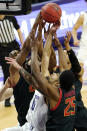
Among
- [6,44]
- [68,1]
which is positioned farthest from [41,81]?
[68,1]

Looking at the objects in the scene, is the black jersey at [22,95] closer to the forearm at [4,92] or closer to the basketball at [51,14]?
the forearm at [4,92]

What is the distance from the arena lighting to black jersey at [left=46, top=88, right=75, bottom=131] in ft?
3.10

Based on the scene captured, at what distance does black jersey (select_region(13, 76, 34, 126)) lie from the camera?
3.92m

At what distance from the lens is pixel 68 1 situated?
9.44 m

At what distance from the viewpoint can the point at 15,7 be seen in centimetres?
352

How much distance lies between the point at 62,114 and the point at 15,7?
1.26 metres

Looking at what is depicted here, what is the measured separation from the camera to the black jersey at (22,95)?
12.9ft

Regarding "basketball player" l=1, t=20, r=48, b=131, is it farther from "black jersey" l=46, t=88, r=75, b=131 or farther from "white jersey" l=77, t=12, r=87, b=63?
"white jersey" l=77, t=12, r=87, b=63

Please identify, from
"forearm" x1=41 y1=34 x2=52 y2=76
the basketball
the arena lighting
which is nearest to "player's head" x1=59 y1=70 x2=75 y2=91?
"forearm" x1=41 y1=34 x2=52 y2=76

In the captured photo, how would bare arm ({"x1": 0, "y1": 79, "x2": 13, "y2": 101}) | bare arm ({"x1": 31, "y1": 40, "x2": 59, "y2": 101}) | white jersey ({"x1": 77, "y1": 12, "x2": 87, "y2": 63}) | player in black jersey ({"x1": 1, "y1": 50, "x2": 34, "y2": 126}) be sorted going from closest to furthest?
bare arm ({"x1": 31, "y1": 40, "x2": 59, "y2": 101}) → bare arm ({"x1": 0, "y1": 79, "x2": 13, "y2": 101}) → player in black jersey ({"x1": 1, "y1": 50, "x2": 34, "y2": 126}) → white jersey ({"x1": 77, "y1": 12, "x2": 87, "y2": 63})

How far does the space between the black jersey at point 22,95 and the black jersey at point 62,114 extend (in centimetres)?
67

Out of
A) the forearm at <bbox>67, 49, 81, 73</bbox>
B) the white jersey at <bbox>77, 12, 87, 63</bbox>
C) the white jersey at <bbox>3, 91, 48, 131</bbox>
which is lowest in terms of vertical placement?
the white jersey at <bbox>77, 12, 87, 63</bbox>

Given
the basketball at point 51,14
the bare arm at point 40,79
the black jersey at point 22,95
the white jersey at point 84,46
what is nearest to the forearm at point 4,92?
the black jersey at point 22,95

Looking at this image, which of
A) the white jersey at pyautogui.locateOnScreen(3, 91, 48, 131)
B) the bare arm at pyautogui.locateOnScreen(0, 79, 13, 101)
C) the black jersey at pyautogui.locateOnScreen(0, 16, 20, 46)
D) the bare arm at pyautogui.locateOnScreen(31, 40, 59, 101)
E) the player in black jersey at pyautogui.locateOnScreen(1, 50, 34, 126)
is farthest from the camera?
the black jersey at pyautogui.locateOnScreen(0, 16, 20, 46)
